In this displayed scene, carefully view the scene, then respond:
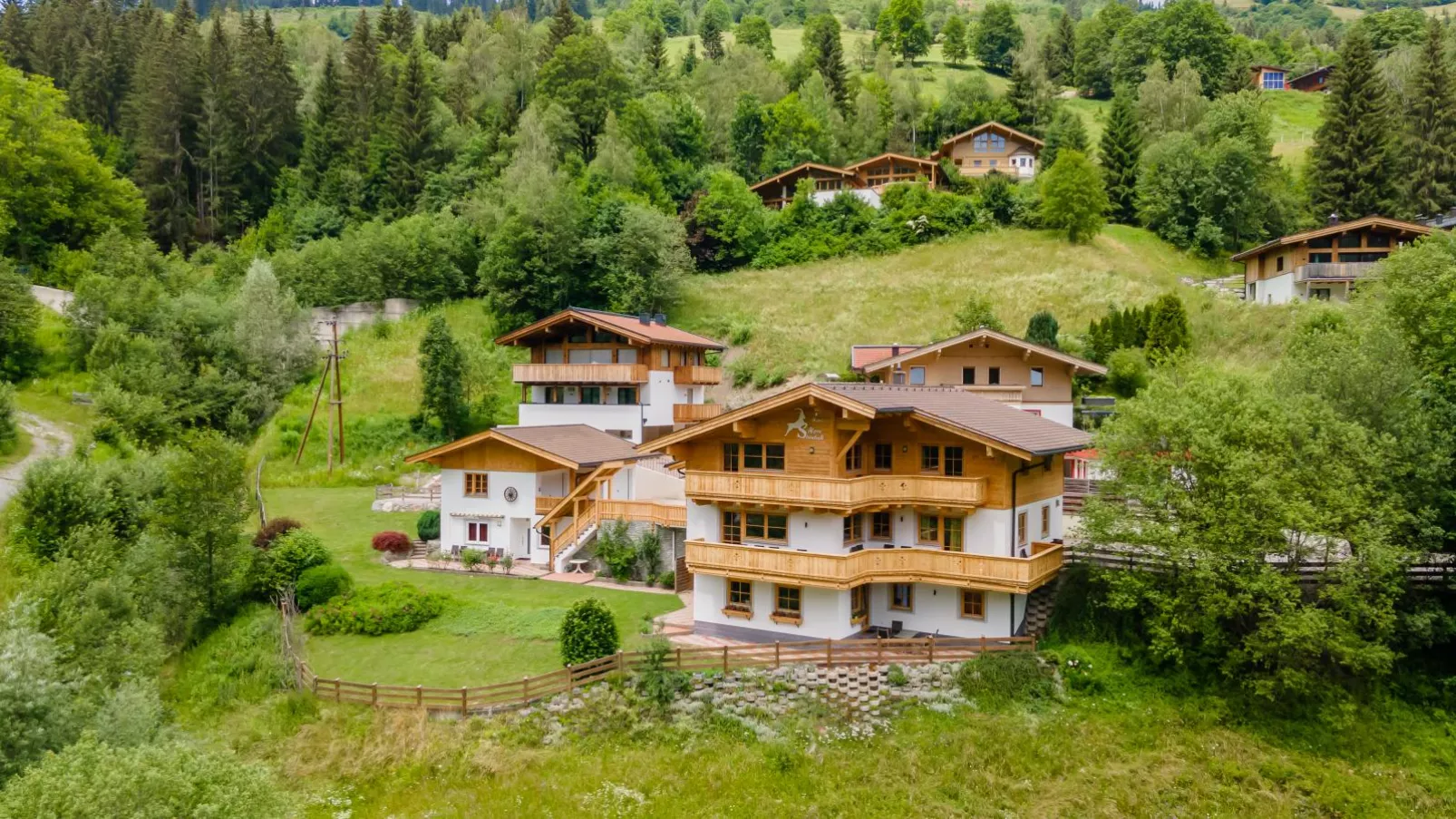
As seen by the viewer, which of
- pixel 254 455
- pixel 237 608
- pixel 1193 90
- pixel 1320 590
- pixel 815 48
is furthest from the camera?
pixel 815 48

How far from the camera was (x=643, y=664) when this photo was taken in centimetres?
2377

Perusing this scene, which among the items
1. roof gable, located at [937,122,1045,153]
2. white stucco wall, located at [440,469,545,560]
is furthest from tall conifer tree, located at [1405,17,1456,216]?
white stucco wall, located at [440,469,545,560]

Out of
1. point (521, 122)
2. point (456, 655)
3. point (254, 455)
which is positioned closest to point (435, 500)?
point (254, 455)

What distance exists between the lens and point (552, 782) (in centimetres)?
2070

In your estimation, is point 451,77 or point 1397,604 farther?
point 451,77

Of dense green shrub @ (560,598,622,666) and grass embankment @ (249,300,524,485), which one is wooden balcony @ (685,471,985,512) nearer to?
dense green shrub @ (560,598,622,666)

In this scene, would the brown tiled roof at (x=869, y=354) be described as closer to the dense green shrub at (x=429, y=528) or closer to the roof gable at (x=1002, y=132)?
the dense green shrub at (x=429, y=528)

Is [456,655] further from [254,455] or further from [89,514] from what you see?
[254,455]

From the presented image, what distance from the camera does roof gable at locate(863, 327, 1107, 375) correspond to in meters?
39.8

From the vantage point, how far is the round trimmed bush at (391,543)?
34656 millimetres

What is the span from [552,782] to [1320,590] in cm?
1766

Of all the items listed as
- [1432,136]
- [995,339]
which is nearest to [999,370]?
[995,339]

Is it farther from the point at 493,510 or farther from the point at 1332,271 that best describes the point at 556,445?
the point at 1332,271

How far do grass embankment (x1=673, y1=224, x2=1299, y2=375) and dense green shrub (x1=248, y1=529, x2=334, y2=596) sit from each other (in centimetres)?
2958
